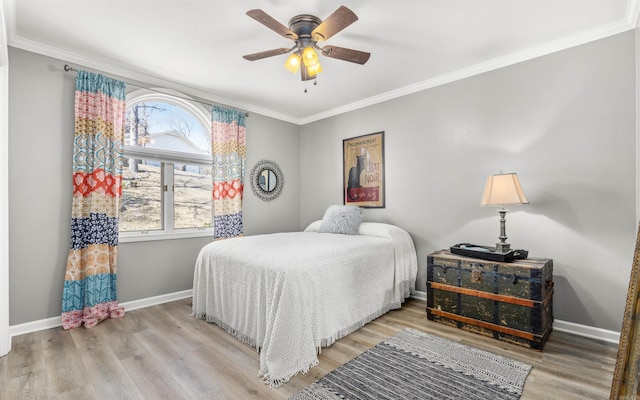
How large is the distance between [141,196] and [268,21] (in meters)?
2.49

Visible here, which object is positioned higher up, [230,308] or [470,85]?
[470,85]

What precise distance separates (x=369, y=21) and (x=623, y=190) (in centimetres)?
244

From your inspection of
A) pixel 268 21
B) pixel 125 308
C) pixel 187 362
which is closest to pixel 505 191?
pixel 268 21

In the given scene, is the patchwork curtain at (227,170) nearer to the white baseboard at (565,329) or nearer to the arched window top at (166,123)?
the arched window top at (166,123)

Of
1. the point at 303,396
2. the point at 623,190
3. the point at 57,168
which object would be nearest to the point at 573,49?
the point at 623,190

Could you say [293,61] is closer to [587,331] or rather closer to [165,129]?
[165,129]

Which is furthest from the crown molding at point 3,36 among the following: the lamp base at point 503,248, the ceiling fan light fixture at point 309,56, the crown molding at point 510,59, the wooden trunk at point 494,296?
the lamp base at point 503,248

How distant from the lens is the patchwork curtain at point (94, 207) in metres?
2.71

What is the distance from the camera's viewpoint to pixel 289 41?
2662 millimetres

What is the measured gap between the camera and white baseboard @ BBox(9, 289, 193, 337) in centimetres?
253

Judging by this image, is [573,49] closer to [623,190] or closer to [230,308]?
[623,190]

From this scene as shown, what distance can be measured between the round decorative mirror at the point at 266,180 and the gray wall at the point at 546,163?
1.85 m

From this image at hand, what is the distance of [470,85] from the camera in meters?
3.15

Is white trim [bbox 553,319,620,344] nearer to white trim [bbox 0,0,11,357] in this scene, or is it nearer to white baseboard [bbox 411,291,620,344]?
white baseboard [bbox 411,291,620,344]
